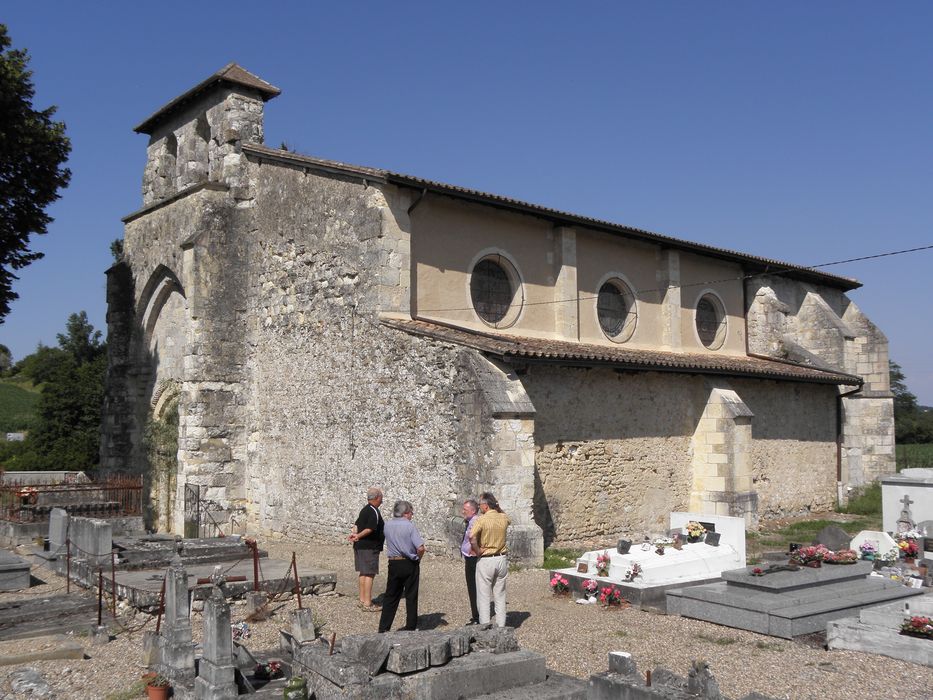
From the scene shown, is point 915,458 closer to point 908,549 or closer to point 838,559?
point 908,549

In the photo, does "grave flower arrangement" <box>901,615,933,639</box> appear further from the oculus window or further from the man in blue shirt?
the oculus window

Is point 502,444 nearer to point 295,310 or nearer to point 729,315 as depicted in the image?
point 295,310

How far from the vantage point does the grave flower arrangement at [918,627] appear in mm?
7621

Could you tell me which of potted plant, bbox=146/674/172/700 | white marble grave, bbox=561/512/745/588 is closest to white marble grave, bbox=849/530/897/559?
white marble grave, bbox=561/512/745/588

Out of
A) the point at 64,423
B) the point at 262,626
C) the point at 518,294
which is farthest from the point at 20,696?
the point at 64,423

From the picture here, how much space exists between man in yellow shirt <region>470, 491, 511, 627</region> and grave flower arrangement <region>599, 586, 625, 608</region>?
222cm

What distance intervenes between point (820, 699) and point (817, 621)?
2179 mm

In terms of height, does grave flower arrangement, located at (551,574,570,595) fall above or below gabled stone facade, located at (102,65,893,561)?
below

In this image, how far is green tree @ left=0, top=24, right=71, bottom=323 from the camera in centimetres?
1579

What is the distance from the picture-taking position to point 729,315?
70.9 ft

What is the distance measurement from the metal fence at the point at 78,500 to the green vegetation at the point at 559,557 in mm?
8281

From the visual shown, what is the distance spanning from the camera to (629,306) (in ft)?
61.6

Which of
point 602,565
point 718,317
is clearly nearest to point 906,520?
point 602,565

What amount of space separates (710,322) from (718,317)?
320mm
